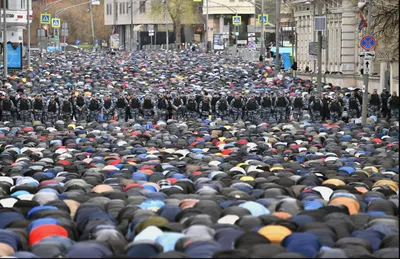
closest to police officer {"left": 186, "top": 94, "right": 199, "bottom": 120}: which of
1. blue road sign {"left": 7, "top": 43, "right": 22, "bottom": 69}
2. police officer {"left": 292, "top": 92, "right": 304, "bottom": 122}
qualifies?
police officer {"left": 292, "top": 92, "right": 304, "bottom": 122}

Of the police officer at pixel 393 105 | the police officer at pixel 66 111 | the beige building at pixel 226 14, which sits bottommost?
the police officer at pixel 66 111

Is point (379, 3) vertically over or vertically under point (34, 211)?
over

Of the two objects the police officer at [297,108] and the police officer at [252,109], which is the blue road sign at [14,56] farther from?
the police officer at [297,108]

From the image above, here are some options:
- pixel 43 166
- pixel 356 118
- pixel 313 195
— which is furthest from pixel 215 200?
pixel 356 118

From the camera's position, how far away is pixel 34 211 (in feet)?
58.9

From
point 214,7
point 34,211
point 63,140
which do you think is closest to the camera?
point 34,211

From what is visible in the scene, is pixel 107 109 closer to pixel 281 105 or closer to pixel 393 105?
pixel 281 105

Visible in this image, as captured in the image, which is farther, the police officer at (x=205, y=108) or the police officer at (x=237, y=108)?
the police officer at (x=237, y=108)

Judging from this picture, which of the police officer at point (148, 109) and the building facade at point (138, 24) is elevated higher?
the building facade at point (138, 24)

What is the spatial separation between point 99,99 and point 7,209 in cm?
2674

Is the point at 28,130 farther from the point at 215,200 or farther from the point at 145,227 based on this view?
the point at 145,227

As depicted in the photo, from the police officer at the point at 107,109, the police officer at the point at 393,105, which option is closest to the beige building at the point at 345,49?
the police officer at the point at 393,105

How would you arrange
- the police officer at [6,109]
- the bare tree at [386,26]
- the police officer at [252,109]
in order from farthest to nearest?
the police officer at [252,109] < the police officer at [6,109] < the bare tree at [386,26]

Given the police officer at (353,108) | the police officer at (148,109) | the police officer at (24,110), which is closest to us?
the police officer at (353,108)
